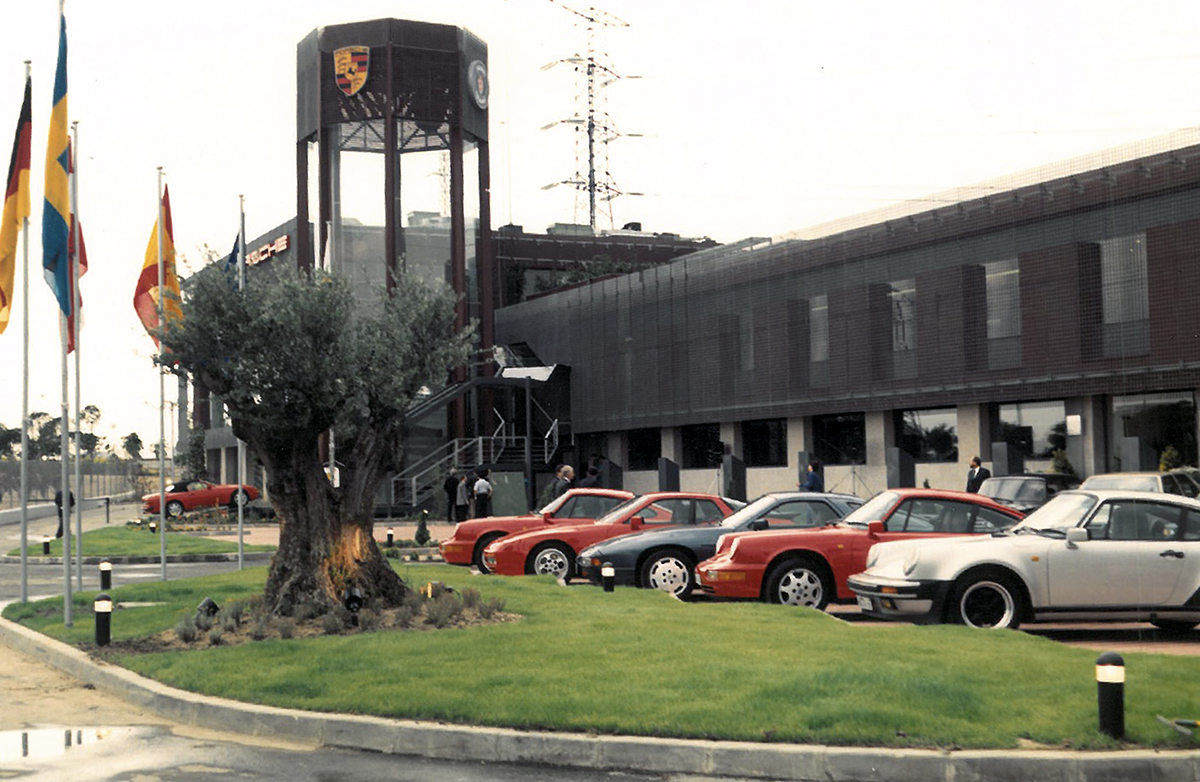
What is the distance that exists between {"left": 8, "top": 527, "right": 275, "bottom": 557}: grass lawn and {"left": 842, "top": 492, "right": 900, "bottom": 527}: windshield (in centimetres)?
1709

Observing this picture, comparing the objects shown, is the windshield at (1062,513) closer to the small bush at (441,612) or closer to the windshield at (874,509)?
the windshield at (874,509)

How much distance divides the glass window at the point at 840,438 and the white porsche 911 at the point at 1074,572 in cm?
3123

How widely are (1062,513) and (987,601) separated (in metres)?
1.19

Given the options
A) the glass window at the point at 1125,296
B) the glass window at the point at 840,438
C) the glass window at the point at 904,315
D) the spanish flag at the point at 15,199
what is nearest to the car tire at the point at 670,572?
the spanish flag at the point at 15,199

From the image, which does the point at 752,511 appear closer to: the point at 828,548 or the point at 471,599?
the point at 828,548

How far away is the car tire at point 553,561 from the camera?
66.7 ft

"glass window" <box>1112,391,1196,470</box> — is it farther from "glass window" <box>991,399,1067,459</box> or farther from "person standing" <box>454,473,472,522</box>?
"person standing" <box>454,473,472,522</box>

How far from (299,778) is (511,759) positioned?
1265 mm

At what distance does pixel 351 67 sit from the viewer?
55.4 metres

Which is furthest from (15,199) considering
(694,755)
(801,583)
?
(694,755)

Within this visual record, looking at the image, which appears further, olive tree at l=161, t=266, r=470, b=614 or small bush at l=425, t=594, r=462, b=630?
olive tree at l=161, t=266, r=470, b=614

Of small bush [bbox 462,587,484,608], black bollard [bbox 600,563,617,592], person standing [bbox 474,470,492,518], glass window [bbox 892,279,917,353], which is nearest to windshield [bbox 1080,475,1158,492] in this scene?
black bollard [bbox 600,563,617,592]

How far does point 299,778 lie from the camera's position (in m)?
8.13

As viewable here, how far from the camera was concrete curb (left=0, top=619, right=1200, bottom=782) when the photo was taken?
7812 millimetres
